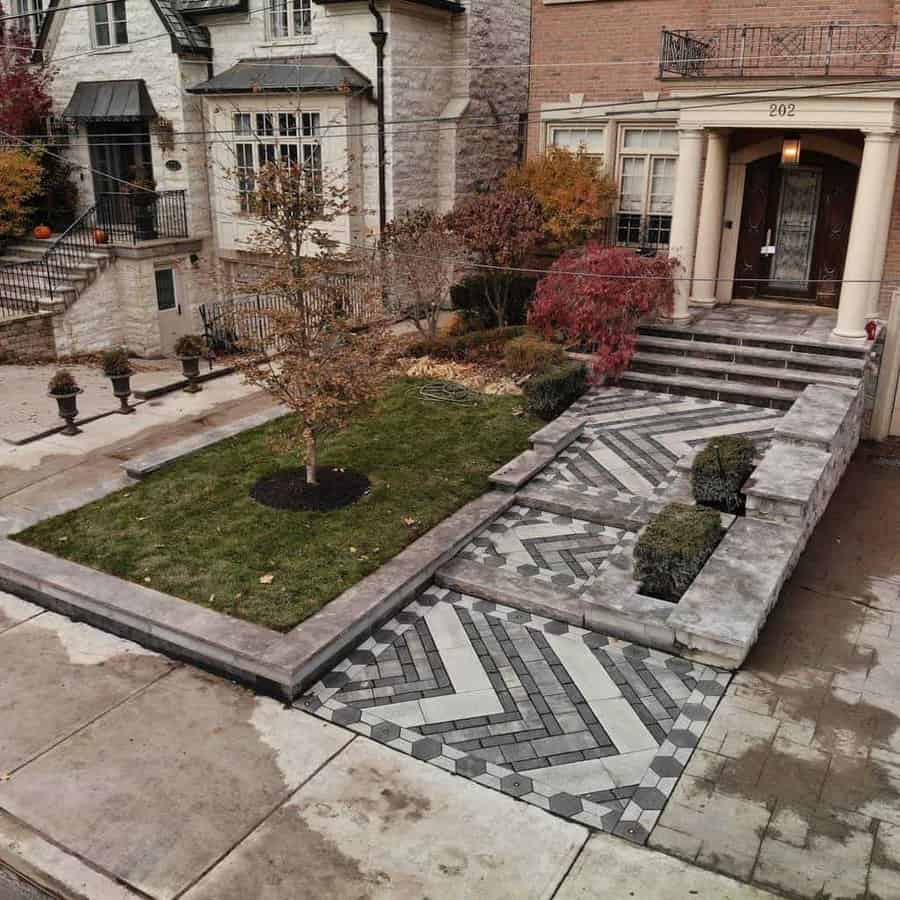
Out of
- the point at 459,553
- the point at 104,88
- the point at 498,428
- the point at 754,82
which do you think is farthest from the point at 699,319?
the point at 104,88

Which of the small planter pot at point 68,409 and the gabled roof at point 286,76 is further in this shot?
the gabled roof at point 286,76

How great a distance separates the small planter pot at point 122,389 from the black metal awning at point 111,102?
925 cm

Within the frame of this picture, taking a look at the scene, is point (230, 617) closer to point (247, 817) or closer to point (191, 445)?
point (247, 817)

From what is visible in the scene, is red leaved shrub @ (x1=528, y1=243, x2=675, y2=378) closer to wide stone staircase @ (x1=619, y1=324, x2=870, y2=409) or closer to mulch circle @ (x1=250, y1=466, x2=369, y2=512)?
wide stone staircase @ (x1=619, y1=324, x2=870, y2=409)

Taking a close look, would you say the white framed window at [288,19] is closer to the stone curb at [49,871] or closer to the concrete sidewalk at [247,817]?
the concrete sidewalk at [247,817]

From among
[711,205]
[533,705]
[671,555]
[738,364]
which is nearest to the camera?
[533,705]

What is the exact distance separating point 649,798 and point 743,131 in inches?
517

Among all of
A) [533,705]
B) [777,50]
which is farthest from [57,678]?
[777,50]

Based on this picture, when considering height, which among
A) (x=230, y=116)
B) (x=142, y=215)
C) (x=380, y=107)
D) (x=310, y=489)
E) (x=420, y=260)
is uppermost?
(x=380, y=107)

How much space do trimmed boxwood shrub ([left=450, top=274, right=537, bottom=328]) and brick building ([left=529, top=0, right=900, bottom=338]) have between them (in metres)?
2.29

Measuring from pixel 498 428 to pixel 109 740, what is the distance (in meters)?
7.09

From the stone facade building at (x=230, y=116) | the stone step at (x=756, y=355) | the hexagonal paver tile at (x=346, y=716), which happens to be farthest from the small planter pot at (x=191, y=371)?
the hexagonal paver tile at (x=346, y=716)

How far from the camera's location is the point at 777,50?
15133 mm

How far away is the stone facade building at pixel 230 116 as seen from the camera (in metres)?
18.2
